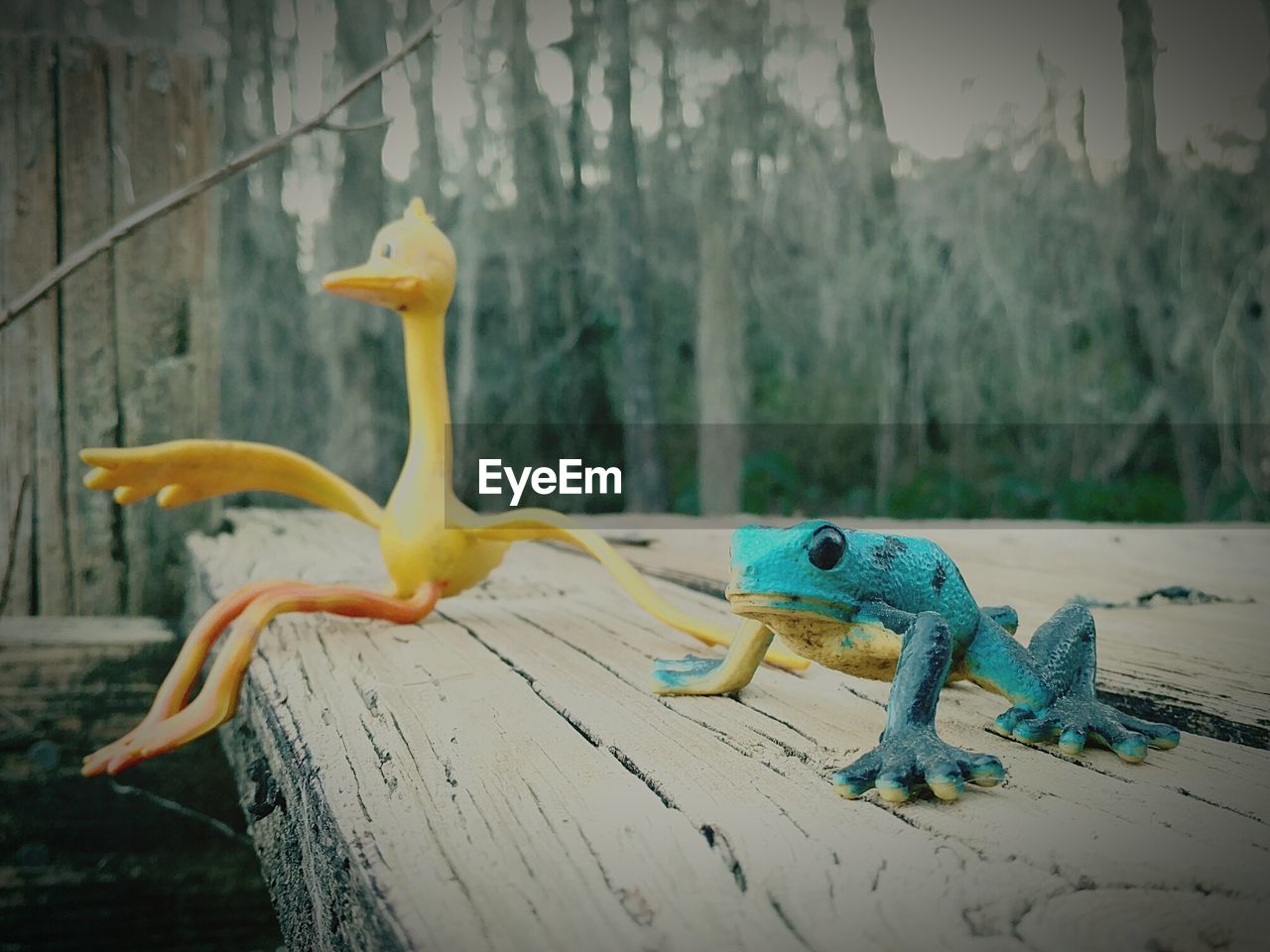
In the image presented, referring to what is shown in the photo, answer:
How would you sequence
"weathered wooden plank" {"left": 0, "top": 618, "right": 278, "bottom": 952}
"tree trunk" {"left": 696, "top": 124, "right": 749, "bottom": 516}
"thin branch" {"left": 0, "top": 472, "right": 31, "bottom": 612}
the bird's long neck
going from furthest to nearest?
"tree trunk" {"left": 696, "top": 124, "right": 749, "bottom": 516} < "thin branch" {"left": 0, "top": 472, "right": 31, "bottom": 612} < "weathered wooden plank" {"left": 0, "top": 618, "right": 278, "bottom": 952} < the bird's long neck

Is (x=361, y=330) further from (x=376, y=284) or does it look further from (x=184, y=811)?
(x=376, y=284)

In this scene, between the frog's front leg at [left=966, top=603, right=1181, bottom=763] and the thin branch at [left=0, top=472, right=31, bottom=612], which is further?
the thin branch at [left=0, top=472, right=31, bottom=612]

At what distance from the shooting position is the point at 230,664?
3.89 ft

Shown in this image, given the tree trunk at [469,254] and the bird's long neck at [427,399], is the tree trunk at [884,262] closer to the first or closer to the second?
the tree trunk at [469,254]

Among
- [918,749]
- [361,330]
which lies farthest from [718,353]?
[918,749]

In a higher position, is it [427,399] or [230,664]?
[427,399]

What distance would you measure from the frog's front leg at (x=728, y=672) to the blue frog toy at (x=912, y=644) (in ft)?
0.58

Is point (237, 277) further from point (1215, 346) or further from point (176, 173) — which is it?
point (1215, 346)

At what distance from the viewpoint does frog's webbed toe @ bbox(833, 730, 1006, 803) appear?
734mm

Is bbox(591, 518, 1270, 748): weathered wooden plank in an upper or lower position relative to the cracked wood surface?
lower

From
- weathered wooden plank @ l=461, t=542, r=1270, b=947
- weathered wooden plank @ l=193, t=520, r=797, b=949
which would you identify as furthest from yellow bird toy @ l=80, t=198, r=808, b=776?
weathered wooden plank @ l=461, t=542, r=1270, b=947

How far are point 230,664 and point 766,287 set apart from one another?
21.2ft

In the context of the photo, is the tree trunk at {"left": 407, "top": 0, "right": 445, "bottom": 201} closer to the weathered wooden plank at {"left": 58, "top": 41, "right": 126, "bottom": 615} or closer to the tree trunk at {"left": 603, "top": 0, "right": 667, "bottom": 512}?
the tree trunk at {"left": 603, "top": 0, "right": 667, "bottom": 512}

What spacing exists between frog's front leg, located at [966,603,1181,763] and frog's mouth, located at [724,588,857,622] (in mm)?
172
